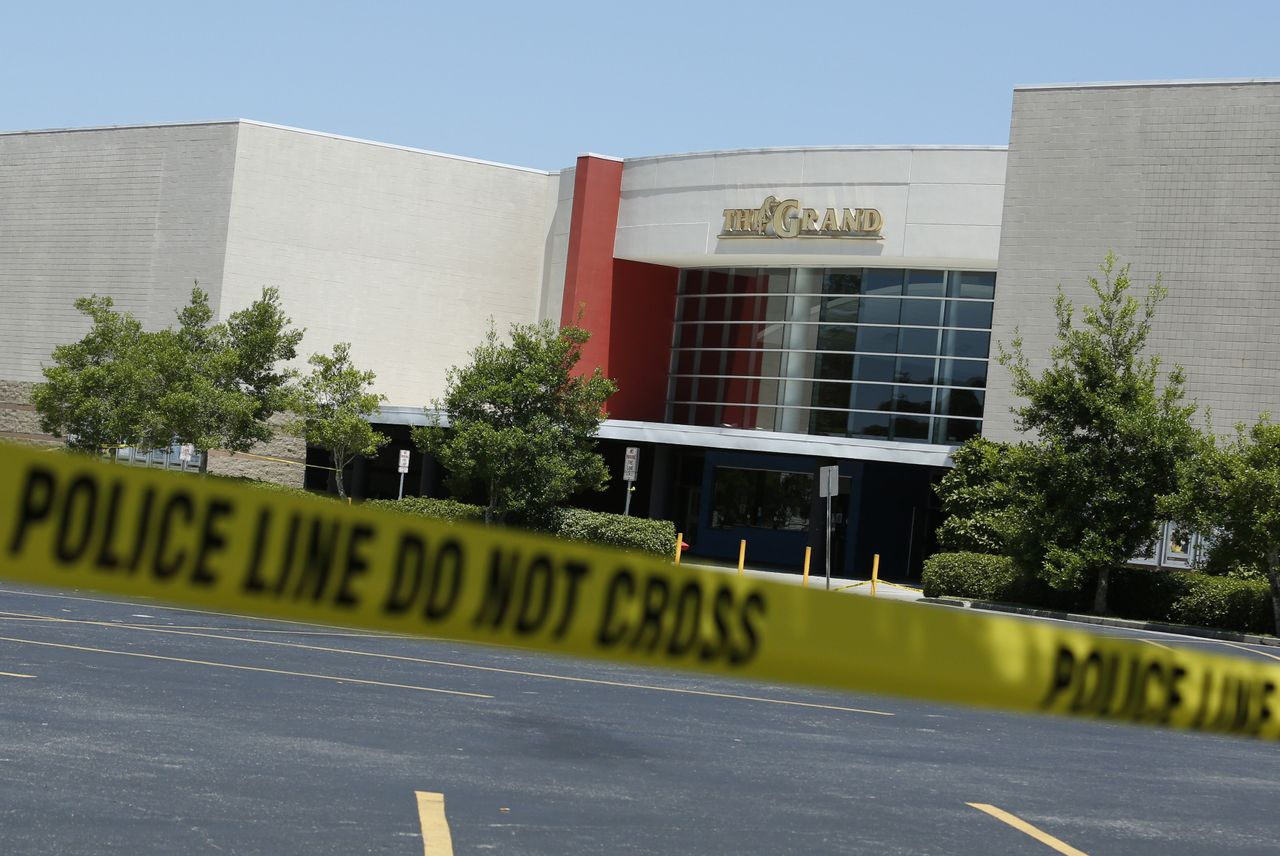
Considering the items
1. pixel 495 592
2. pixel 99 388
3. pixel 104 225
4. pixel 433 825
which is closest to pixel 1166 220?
pixel 99 388

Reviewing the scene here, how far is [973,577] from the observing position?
34562mm

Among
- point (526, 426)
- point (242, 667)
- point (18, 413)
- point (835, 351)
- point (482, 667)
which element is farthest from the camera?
point (18, 413)

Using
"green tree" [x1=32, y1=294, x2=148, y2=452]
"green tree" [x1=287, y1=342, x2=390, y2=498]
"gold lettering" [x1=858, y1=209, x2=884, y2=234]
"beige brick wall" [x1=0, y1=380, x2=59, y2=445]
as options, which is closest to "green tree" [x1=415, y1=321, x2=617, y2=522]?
"green tree" [x1=287, y1=342, x2=390, y2=498]

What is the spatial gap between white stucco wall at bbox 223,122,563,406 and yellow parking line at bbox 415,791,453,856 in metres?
43.4

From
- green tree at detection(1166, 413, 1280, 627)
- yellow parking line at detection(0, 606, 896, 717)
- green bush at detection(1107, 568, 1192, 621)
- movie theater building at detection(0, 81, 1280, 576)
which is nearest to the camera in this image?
yellow parking line at detection(0, 606, 896, 717)

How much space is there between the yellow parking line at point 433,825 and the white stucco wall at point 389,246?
142 ft

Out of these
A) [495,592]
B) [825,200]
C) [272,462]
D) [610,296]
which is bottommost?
[272,462]

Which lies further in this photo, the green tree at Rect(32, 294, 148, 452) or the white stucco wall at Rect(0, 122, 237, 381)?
the white stucco wall at Rect(0, 122, 237, 381)

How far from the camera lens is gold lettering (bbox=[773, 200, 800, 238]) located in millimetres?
43156

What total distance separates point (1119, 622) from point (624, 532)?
12.8 metres

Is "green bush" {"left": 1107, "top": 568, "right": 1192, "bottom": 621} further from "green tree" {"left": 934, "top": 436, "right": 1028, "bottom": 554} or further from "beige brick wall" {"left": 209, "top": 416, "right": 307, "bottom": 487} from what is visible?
"beige brick wall" {"left": 209, "top": 416, "right": 307, "bottom": 487}

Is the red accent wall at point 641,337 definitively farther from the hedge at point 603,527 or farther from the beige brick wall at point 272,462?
the beige brick wall at point 272,462

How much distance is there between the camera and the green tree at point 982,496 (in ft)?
109

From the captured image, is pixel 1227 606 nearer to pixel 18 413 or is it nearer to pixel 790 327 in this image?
pixel 790 327
